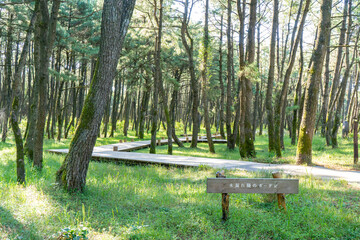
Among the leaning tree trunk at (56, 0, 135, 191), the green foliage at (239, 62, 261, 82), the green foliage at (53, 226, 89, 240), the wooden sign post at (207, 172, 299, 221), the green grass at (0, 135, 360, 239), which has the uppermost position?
the green foliage at (239, 62, 261, 82)

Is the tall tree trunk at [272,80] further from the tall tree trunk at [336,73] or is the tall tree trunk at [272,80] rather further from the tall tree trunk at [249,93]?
the tall tree trunk at [336,73]

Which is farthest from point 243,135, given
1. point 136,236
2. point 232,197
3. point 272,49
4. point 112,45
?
point 136,236

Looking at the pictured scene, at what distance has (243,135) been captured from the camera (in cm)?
1155

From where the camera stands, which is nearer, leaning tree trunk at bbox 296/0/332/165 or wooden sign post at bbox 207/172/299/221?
wooden sign post at bbox 207/172/299/221

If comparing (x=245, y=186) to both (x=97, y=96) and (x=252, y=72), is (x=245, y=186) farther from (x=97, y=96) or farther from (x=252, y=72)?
(x=252, y=72)

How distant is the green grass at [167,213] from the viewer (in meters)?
3.88

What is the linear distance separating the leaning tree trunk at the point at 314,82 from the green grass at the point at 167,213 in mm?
2780

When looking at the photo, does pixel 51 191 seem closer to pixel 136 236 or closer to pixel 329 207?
pixel 136 236

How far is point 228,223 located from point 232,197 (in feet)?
4.15

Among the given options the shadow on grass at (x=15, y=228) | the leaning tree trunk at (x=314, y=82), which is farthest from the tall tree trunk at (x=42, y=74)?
the leaning tree trunk at (x=314, y=82)

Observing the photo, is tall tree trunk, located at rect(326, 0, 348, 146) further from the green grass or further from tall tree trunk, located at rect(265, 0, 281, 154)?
the green grass

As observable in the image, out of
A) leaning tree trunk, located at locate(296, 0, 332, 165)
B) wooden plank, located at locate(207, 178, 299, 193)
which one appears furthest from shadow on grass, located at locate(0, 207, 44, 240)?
leaning tree trunk, located at locate(296, 0, 332, 165)

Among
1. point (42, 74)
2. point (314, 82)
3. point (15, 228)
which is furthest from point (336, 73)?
point (15, 228)

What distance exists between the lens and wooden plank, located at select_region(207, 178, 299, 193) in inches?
174
